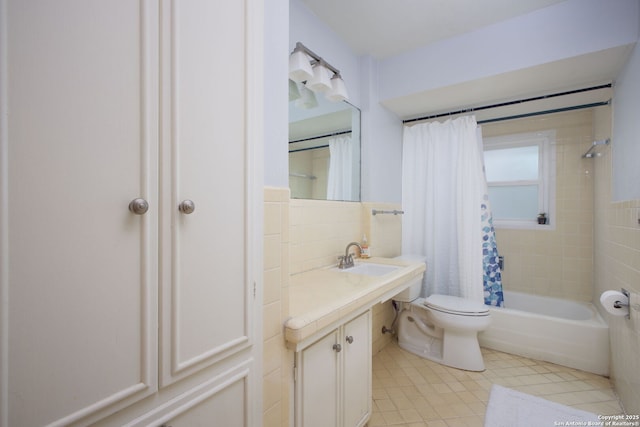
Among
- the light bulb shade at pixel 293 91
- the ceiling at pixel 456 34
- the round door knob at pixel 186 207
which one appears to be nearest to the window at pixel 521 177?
the ceiling at pixel 456 34

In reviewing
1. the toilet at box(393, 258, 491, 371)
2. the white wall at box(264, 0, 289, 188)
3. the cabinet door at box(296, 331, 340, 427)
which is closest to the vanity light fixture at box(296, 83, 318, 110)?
the white wall at box(264, 0, 289, 188)

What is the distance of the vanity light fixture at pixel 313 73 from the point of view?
161 cm

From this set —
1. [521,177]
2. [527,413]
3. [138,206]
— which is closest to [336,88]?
[138,206]

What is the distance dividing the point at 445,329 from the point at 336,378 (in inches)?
54.4

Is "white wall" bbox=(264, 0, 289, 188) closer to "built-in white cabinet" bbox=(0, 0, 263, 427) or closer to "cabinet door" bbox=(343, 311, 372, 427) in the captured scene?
"built-in white cabinet" bbox=(0, 0, 263, 427)

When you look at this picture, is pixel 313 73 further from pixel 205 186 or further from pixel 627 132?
pixel 627 132

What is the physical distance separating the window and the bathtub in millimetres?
966

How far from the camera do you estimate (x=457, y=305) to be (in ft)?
7.66

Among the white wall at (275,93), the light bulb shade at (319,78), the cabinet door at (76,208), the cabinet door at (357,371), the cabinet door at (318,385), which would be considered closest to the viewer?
the cabinet door at (76,208)

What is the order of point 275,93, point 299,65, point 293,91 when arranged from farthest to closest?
point 293,91 < point 299,65 < point 275,93

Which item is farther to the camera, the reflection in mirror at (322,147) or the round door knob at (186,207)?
the reflection in mirror at (322,147)

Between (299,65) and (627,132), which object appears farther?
(627,132)

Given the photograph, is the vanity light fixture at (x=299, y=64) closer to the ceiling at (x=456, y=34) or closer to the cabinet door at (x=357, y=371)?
the ceiling at (x=456, y=34)

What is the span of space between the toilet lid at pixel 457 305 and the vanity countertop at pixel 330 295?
0.54m
